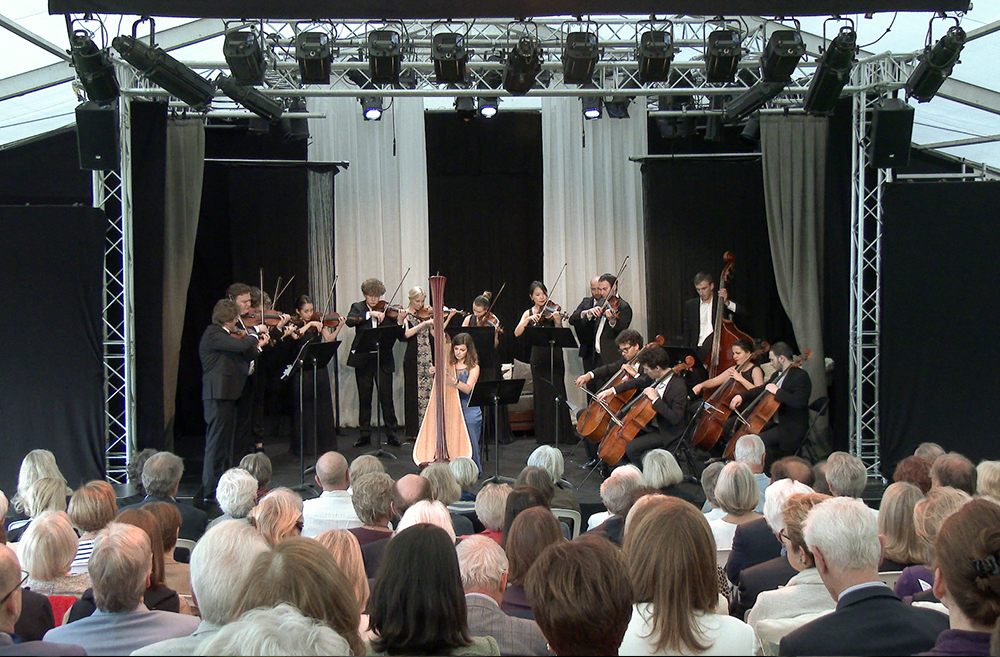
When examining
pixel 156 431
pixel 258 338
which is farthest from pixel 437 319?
pixel 156 431

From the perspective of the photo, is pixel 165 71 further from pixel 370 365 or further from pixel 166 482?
pixel 370 365

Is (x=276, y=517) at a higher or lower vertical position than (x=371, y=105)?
lower

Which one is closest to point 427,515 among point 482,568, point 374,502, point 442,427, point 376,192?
point 374,502

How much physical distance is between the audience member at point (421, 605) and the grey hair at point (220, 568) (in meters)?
0.45

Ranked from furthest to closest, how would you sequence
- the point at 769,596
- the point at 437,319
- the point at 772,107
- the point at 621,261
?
the point at 621,261, the point at 772,107, the point at 437,319, the point at 769,596

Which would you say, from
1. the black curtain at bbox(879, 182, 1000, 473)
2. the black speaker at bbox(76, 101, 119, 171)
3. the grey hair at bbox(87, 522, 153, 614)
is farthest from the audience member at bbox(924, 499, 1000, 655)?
the black speaker at bbox(76, 101, 119, 171)

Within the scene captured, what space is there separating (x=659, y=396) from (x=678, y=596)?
16.9 feet

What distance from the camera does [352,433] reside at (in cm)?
970

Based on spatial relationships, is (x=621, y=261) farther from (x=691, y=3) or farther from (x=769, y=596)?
(x=769, y=596)

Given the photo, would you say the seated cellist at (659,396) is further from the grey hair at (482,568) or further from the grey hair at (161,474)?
the grey hair at (482,568)

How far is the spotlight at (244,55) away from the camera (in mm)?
6211

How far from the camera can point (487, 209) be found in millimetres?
10766

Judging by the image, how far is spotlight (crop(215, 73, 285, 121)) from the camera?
681 centimetres

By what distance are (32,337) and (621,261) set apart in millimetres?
6108
